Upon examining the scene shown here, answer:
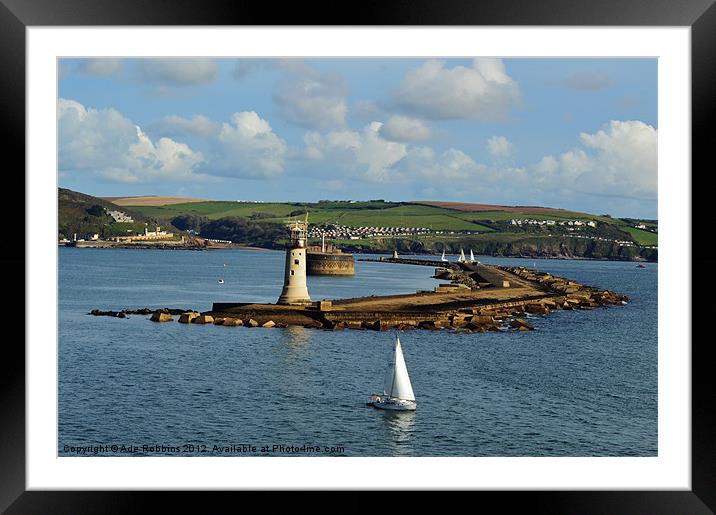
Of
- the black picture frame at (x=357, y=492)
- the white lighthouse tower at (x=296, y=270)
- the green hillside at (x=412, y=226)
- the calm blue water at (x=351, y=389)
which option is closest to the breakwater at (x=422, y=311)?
the white lighthouse tower at (x=296, y=270)

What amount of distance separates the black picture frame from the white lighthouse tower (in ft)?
78.4

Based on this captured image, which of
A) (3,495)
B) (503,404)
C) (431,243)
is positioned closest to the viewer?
(3,495)

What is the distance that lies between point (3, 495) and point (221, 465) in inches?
72.2

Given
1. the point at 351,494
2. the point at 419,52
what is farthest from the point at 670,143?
the point at 351,494

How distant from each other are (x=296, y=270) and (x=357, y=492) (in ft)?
85.6

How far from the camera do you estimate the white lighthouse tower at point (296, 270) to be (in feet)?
103

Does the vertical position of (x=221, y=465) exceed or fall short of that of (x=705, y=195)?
it falls short

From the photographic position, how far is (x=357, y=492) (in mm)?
6656

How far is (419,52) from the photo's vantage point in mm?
7047

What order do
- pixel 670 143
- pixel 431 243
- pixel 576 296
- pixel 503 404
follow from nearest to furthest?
pixel 670 143
pixel 503 404
pixel 576 296
pixel 431 243

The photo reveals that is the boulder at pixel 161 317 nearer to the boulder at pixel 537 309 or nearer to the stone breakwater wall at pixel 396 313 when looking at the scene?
Result: the stone breakwater wall at pixel 396 313

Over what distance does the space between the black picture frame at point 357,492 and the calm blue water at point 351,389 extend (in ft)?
23.8

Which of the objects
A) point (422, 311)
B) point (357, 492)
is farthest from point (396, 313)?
point (357, 492)

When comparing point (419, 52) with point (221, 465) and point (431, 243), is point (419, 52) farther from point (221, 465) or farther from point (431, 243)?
point (431, 243)
